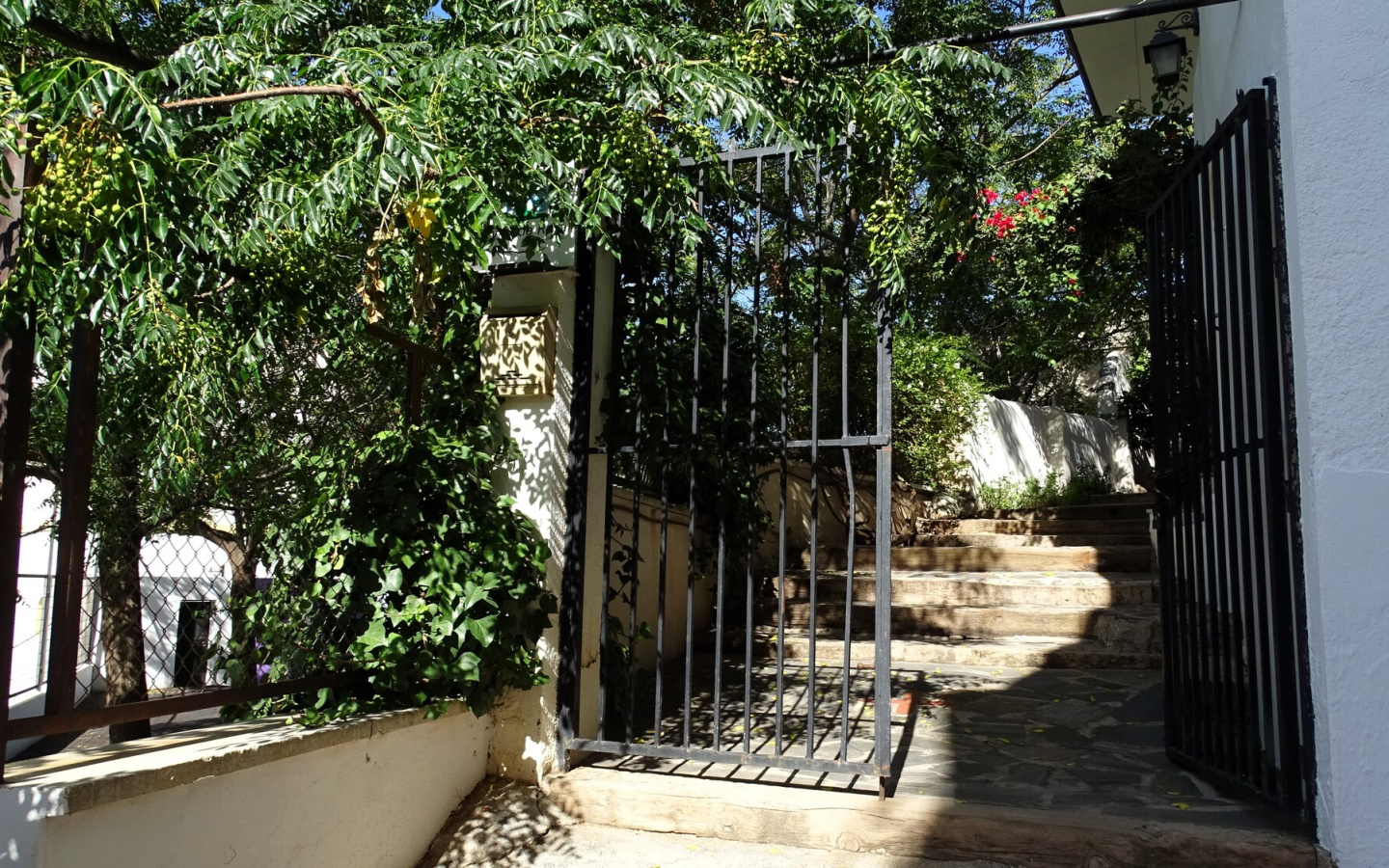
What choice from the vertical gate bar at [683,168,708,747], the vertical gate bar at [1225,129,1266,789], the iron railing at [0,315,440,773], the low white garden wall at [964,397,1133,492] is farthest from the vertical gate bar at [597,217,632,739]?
the low white garden wall at [964,397,1133,492]

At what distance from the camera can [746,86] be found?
3.58 m

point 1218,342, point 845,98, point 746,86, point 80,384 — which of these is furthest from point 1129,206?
point 80,384

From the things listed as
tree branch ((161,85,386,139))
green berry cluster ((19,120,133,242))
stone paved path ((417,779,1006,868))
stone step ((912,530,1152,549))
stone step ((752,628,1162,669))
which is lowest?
stone paved path ((417,779,1006,868))

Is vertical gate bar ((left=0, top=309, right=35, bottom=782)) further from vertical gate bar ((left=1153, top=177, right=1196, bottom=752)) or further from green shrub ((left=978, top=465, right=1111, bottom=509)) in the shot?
green shrub ((left=978, top=465, right=1111, bottom=509))

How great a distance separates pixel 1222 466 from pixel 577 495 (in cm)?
266

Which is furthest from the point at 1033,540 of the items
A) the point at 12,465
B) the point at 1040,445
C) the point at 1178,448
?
the point at 12,465

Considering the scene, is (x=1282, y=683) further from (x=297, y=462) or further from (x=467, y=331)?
(x=297, y=462)

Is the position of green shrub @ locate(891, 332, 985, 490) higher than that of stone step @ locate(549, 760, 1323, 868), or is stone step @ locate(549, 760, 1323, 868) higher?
green shrub @ locate(891, 332, 985, 490)

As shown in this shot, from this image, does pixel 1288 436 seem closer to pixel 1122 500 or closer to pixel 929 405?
pixel 929 405

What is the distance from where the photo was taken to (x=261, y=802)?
120 inches

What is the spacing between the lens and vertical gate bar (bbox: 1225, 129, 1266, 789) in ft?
11.9

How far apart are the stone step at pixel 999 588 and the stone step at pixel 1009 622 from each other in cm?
14

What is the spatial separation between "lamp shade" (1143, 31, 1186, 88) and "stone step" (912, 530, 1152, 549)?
183 inches

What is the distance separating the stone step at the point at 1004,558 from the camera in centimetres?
841
